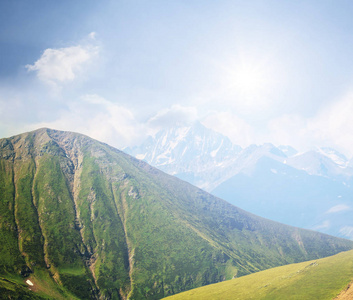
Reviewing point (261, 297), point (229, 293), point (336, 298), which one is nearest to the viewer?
point (336, 298)

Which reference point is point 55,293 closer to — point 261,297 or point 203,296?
point 203,296

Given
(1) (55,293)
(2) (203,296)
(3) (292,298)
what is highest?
(1) (55,293)

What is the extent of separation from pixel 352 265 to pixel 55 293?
256 m

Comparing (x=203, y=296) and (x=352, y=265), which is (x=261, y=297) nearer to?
(x=203, y=296)

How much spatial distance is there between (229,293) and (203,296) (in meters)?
23.7

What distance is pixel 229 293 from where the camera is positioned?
19038cm

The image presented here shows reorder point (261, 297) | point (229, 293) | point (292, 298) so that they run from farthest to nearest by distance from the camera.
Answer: point (229, 293) → point (261, 297) → point (292, 298)

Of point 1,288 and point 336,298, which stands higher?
point 1,288

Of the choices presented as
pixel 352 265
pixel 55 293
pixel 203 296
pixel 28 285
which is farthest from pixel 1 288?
pixel 352 265

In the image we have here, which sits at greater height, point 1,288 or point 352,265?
point 1,288

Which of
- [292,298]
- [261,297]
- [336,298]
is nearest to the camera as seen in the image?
[336,298]

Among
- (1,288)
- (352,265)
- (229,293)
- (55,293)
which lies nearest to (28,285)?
(55,293)

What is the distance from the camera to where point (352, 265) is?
193375 millimetres

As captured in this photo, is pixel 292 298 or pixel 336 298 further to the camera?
pixel 292 298
